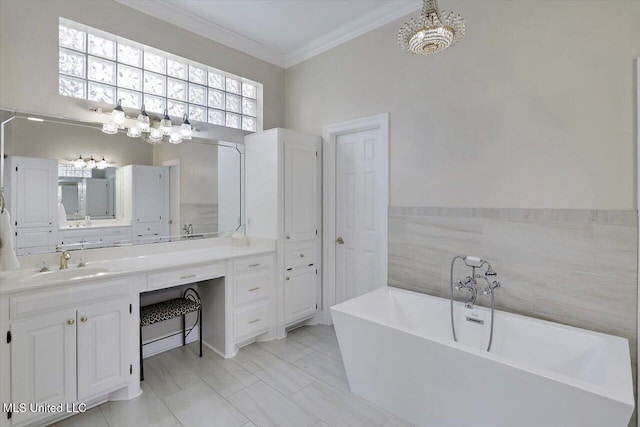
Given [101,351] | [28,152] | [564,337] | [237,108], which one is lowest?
[101,351]

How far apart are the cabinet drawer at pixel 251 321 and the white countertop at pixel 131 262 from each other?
1.77 ft

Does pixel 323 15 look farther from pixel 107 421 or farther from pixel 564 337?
pixel 107 421

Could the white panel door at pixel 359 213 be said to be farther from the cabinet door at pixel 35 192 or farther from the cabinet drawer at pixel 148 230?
the cabinet door at pixel 35 192

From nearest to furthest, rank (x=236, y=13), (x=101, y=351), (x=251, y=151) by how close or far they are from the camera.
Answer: (x=101, y=351)
(x=236, y=13)
(x=251, y=151)

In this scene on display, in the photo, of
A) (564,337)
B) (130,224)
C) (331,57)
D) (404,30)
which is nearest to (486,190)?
(564,337)

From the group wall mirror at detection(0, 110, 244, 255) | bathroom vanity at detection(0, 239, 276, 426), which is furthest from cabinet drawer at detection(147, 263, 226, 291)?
wall mirror at detection(0, 110, 244, 255)

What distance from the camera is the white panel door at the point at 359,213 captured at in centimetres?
318

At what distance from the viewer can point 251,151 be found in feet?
11.2

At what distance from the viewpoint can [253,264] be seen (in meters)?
2.98

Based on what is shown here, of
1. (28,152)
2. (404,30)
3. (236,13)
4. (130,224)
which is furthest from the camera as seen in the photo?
(236,13)

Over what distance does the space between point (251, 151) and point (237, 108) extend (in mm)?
593

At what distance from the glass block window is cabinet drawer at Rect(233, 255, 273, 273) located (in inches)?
61.0

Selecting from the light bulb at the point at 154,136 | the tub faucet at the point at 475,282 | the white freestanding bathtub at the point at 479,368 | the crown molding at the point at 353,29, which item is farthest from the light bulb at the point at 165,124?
the tub faucet at the point at 475,282

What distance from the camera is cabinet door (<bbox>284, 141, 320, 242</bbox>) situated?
10.6 feet
